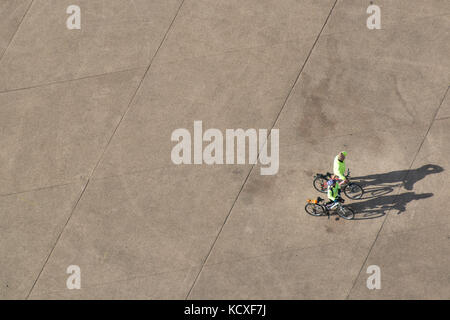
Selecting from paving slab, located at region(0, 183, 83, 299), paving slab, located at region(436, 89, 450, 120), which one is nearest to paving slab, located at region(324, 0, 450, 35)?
paving slab, located at region(436, 89, 450, 120)

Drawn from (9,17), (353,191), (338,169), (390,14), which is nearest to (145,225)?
(338,169)

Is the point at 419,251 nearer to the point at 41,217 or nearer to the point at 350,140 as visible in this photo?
the point at 350,140

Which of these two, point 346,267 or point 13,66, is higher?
point 13,66

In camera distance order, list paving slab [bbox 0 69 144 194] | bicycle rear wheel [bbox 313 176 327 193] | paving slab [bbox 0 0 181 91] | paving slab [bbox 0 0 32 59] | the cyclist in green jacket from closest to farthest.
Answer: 1. the cyclist in green jacket
2. bicycle rear wheel [bbox 313 176 327 193]
3. paving slab [bbox 0 69 144 194]
4. paving slab [bbox 0 0 181 91]
5. paving slab [bbox 0 0 32 59]

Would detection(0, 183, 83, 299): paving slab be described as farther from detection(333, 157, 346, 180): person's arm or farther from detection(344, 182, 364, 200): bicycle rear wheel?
detection(344, 182, 364, 200): bicycle rear wheel
